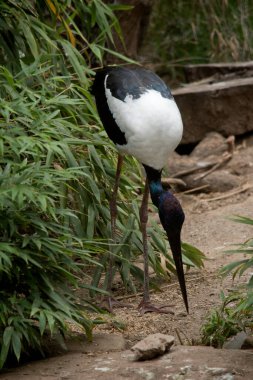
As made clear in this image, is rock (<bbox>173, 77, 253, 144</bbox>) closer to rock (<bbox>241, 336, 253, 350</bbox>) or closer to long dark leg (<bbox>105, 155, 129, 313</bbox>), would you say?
long dark leg (<bbox>105, 155, 129, 313</bbox>)

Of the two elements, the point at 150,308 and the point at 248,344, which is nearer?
the point at 248,344

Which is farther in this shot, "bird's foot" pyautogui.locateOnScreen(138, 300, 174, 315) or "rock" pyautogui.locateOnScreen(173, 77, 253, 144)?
"rock" pyautogui.locateOnScreen(173, 77, 253, 144)

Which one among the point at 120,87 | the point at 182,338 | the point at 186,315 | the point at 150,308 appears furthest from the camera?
the point at 120,87

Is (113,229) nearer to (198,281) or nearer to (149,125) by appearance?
(198,281)

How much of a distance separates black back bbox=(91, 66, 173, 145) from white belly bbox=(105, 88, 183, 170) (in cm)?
4

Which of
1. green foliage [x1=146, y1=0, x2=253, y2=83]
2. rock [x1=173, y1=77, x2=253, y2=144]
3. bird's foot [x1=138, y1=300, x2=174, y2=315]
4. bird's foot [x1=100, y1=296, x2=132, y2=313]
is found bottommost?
bird's foot [x1=138, y1=300, x2=174, y2=315]

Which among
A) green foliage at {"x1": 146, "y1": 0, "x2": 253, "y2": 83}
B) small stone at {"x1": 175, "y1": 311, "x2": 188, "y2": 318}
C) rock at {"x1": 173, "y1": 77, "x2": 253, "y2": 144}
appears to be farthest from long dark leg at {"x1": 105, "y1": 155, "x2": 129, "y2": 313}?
green foliage at {"x1": 146, "y1": 0, "x2": 253, "y2": 83}

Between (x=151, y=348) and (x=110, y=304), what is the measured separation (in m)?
1.29

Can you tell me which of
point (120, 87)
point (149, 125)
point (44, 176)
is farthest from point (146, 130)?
point (44, 176)

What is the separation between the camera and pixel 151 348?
13.3ft

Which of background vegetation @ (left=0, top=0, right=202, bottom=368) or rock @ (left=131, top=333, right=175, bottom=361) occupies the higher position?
background vegetation @ (left=0, top=0, right=202, bottom=368)

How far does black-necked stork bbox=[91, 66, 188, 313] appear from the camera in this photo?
17.0 feet

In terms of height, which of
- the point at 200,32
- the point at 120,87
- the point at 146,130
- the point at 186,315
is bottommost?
the point at 186,315

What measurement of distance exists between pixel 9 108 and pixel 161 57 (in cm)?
670
